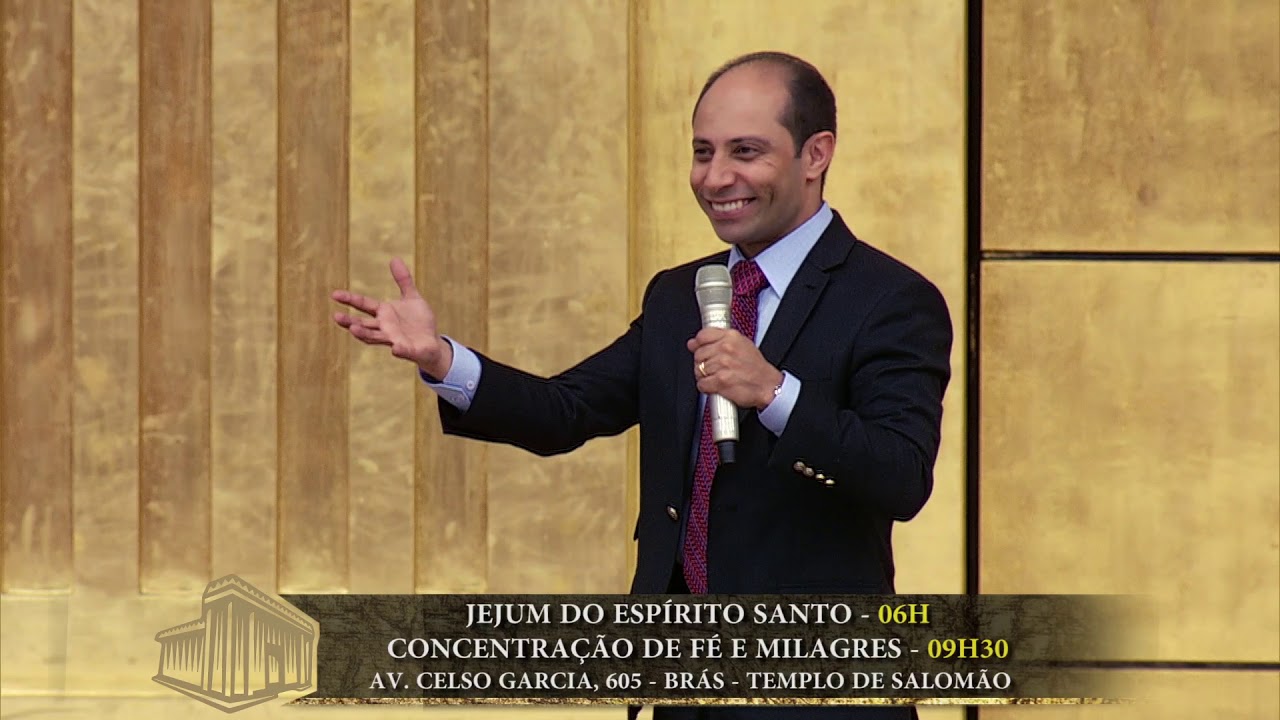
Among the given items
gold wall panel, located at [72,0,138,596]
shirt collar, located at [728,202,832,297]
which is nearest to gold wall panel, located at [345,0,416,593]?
gold wall panel, located at [72,0,138,596]

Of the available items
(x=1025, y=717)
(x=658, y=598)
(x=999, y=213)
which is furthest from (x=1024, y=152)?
(x=658, y=598)

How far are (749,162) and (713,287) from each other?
222 mm

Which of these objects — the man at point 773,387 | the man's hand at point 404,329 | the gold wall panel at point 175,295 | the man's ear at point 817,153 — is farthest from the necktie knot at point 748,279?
the gold wall panel at point 175,295

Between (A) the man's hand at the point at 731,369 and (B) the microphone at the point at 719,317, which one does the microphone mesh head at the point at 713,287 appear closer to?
(B) the microphone at the point at 719,317

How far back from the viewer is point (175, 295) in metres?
3.76

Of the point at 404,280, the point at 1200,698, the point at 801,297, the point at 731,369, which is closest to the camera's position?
the point at 731,369

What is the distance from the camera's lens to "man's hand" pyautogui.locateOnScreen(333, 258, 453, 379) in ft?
6.98

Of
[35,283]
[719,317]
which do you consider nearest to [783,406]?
[719,317]

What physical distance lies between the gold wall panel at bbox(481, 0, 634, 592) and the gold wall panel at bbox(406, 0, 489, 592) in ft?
0.10

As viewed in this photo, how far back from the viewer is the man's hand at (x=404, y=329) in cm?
213

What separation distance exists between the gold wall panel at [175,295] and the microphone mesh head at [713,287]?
1987mm

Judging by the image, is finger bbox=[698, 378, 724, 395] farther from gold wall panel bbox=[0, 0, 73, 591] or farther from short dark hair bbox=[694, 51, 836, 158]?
gold wall panel bbox=[0, 0, 73, 591]

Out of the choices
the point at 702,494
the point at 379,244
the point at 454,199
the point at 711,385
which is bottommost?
the point at 702,494

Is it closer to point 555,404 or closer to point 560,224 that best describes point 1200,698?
point 560,224
